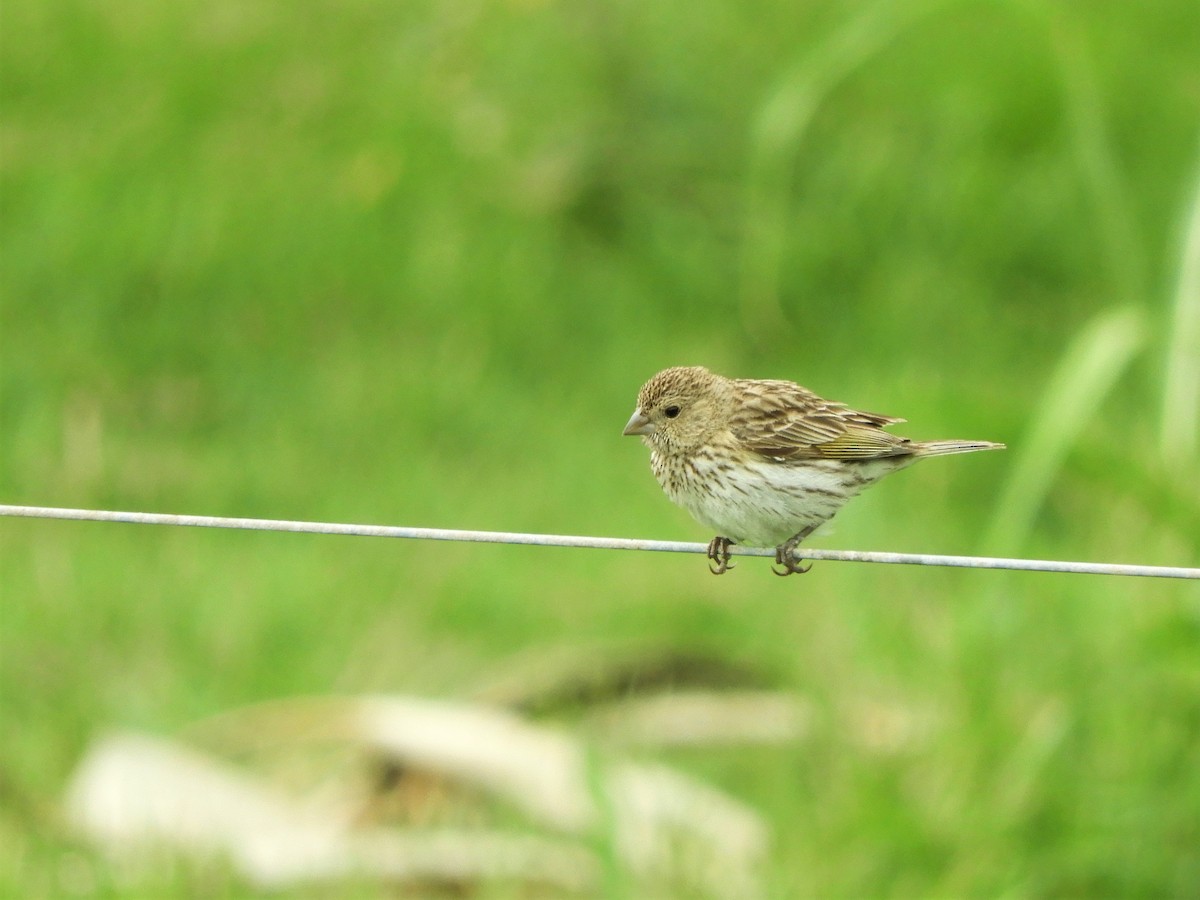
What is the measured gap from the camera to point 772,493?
4422 mm

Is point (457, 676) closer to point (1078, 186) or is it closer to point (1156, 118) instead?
point (1078, 186)

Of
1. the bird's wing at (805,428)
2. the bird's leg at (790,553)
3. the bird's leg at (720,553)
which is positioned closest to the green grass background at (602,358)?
the bird's wing at (805,428)

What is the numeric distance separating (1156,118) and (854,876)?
281 inches

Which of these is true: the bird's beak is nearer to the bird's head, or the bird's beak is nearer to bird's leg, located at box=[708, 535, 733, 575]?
the bird's head

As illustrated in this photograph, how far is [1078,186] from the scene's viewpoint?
10.6 metres

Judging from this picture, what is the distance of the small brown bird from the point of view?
4.43 m

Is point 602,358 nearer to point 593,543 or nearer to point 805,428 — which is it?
point 805,428

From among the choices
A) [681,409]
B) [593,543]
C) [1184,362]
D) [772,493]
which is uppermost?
[1184,362]

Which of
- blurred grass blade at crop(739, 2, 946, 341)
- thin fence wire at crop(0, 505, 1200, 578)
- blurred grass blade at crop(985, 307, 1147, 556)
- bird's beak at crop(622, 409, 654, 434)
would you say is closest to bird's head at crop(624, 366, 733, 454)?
bird's beak at crop(622, 409, 654, 434)

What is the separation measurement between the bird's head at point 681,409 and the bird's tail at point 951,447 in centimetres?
51

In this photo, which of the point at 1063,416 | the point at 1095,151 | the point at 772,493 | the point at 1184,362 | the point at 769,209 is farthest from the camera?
the point at 769,209

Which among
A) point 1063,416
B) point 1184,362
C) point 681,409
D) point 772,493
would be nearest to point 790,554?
point 772,493

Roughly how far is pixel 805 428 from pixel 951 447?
1.39 ft

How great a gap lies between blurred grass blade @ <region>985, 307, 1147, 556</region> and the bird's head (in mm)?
940
